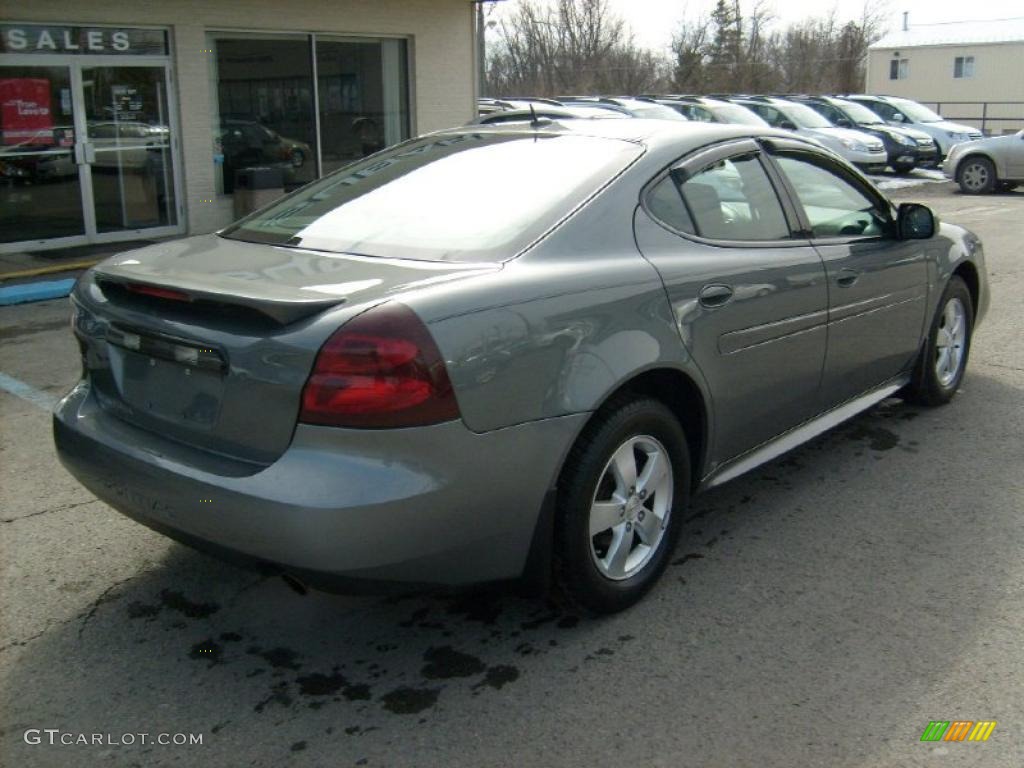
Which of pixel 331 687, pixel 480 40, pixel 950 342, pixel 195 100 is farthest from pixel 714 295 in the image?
pixel 480 40

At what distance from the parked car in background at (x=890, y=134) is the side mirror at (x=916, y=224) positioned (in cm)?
1847

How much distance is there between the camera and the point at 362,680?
3.23 meters

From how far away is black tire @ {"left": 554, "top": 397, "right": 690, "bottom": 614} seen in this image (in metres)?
3.30

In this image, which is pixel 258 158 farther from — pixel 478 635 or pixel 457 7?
pixel 478 635

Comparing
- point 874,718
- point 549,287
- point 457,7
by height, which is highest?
point 457,7

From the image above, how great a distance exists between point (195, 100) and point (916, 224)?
10.1m

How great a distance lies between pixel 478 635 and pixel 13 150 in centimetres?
1011

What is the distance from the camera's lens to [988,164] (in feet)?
63.5

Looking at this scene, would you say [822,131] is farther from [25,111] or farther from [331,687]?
[331,687]

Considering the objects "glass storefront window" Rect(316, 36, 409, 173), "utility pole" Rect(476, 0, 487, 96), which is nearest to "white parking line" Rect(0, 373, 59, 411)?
"glass storefront window" Rect(316, 36, 409, 173)

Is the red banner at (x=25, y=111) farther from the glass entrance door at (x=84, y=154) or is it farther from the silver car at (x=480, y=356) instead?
the silver car at (x=480, y=356)

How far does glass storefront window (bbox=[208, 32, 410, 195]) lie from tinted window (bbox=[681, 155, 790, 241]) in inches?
406

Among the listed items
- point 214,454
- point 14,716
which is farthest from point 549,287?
point 14,716

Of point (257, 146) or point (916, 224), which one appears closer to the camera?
point (916, 224)
